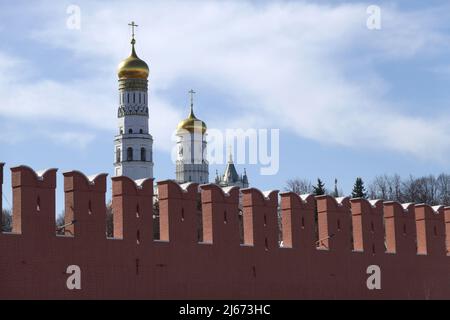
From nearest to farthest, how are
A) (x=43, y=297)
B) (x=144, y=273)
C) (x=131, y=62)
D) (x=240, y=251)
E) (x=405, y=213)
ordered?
(x=43, y=297), (x=144, y=273), (x=240, y=251), (x=405, y=213), (x=131, y=62)

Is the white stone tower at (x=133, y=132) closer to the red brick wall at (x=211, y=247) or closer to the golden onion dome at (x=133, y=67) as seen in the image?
Result: the golden onion dome at (x=133, y=67)

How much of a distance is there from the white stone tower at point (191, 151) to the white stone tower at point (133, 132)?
6.04 meters

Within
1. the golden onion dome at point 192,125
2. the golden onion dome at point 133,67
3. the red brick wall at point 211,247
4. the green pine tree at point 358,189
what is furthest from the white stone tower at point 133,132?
the red brick wall at point 211,247

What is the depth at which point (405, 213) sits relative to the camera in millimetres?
27188

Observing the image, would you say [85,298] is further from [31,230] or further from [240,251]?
[240,251]

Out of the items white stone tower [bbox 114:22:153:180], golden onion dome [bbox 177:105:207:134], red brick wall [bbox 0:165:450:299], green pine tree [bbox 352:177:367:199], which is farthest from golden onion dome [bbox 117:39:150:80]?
red brick wall [bbox 0:165:450:299]

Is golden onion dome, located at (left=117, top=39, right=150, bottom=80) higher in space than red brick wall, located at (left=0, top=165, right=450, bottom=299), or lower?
higher

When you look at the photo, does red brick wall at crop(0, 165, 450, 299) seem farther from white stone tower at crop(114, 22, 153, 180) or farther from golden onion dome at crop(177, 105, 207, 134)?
golden onion dome at crop(177, 105, 207, 134)

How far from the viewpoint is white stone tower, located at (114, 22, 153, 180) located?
86.7 metres

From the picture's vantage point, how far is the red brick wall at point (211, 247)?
64.6ft

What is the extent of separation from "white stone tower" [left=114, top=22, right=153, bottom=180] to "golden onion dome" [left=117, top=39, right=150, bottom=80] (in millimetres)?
96

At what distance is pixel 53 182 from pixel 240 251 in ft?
15.8
